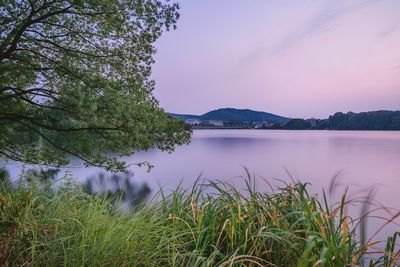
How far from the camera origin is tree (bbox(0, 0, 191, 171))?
8.34m

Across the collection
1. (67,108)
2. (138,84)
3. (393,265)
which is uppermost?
(138,84)

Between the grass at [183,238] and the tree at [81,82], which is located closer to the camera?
the grass at [183,238]

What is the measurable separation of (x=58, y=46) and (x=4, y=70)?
4.83ft

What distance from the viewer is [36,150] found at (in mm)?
9562

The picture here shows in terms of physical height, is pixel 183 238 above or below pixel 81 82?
below

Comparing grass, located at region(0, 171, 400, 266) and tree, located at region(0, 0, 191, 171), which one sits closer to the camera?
grass, located at region(0, 171, 400, 266)

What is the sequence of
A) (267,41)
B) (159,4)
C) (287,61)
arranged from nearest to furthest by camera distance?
(159,4), (267,41), (287,61)

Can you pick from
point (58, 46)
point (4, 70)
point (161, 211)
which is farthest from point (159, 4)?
point (161, 211)

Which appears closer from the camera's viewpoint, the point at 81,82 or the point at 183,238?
the point at 183,238

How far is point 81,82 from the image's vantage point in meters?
8.69

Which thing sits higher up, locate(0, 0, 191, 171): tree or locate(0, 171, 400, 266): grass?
locate(0, 0, 191, 171): tree

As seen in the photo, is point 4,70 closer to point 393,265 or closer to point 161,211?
point 161,211

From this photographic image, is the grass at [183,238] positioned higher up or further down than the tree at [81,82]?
further down

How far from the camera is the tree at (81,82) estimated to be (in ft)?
27.3
